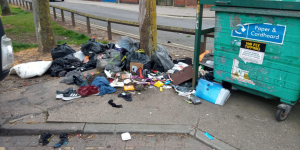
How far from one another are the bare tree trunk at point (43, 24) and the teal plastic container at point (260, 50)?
17.8 ft

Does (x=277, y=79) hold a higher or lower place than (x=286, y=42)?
lower

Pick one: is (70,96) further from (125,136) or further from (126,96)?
(125,136)

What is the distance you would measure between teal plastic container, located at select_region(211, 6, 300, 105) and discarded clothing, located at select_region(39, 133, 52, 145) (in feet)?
9.28

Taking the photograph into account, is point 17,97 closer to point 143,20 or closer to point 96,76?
point 96,76

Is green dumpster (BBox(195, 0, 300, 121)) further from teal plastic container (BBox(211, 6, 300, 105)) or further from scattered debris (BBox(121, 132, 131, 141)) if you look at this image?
scattered debris (BBox(121, 132, 131, 141))

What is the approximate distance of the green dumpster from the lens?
295 cm

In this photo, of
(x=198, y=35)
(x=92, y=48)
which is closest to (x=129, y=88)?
(x=198, y=35)

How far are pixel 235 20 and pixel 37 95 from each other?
145 inches

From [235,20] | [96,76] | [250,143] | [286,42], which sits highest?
[235,20]

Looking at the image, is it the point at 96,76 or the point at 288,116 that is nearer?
the point at 288,116

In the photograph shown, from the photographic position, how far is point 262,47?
10.5ft

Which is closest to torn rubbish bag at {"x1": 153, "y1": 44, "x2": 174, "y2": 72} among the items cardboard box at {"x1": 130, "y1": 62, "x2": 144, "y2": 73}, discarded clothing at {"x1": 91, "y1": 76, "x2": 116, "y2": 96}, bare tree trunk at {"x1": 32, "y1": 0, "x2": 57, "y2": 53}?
cardboard box at {"x1": 130, "y1": 62, "x2": 144, "y2": 73}

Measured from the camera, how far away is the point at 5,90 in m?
4.56

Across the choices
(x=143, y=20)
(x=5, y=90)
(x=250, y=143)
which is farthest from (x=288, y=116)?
(x=5, y=90)
